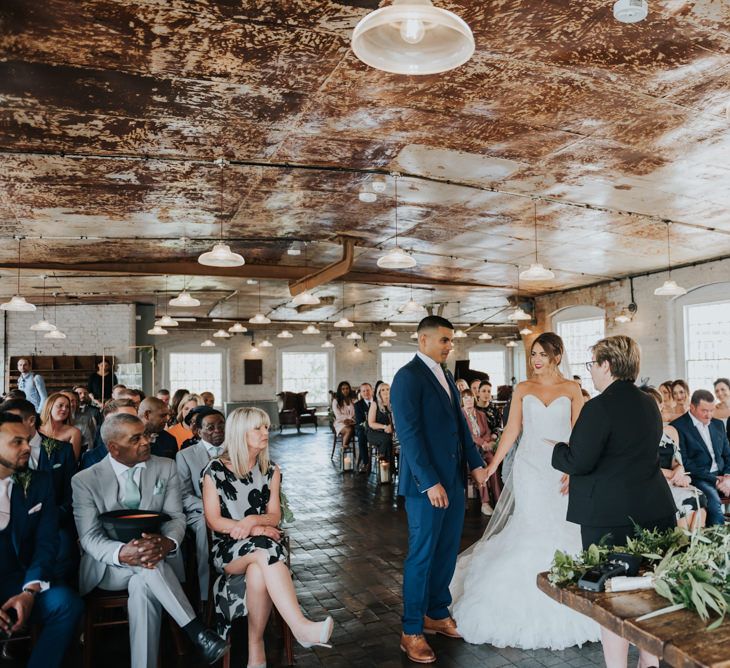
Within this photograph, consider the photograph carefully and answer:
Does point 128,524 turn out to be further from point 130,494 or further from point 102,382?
point 102,382

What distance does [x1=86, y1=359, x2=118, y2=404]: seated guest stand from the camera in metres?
12.8

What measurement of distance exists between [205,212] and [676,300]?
339 inches

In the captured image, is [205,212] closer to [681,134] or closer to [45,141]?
[45,141]

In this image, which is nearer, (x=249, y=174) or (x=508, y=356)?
(x=249, y=174)

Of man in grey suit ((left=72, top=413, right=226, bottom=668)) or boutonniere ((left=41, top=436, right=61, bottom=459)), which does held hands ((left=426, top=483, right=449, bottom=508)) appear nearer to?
man in grey suit ((left=72, top=413, right=226, bottom=668))

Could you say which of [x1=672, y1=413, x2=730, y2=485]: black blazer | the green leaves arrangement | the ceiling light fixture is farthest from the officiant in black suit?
[x1=672, y1=413, x2=730, y2=485]: black blazer

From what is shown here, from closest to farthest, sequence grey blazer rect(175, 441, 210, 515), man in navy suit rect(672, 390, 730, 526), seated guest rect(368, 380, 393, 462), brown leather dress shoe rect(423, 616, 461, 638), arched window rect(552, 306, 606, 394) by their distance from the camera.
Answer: brown leather dress shoe rect(423, 616, 461, 638)
grey blazer rect(175, 441, 210, 515)
man in navy suit rect(672, 390, 730, 526)
seated guest rect(368, 380, 393, 462)
arched window rect(552, 306, 606, 394)

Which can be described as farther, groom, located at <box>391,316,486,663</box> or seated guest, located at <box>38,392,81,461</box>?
seated guest, located at <box>38,392,81,461</box>

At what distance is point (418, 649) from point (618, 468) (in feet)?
4.92

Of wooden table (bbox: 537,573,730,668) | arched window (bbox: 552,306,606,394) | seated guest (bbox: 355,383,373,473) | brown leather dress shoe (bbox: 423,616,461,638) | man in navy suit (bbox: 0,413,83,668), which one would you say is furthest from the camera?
arched window (bbox: 552,306,606,394)

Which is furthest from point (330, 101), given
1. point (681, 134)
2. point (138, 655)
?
point (138, 655)

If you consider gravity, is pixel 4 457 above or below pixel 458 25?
below

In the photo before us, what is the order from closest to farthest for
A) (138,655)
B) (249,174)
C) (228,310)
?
(138,655) < (249,174) < (228,310)

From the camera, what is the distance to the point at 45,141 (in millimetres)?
4914
